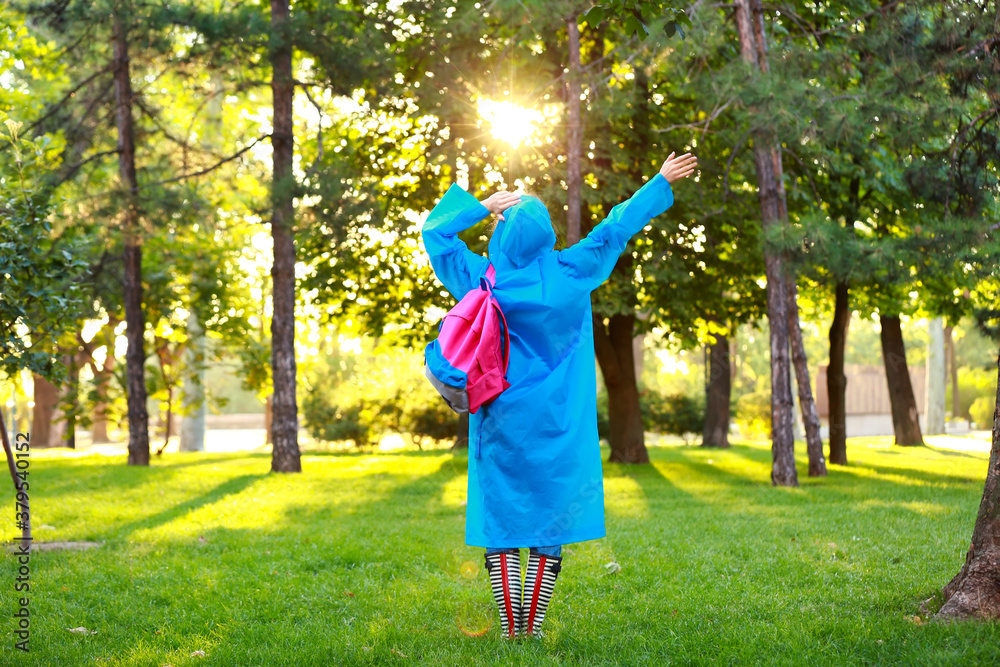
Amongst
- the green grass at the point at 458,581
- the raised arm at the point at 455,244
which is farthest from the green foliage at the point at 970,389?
the raised arm at the point at 455,244

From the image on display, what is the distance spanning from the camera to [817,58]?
10859mm

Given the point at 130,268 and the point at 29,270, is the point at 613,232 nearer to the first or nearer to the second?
the point at 29,270

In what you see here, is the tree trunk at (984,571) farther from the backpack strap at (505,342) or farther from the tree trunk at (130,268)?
the tree trunk at (130,268)

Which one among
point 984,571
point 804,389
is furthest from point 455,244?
point 804,389

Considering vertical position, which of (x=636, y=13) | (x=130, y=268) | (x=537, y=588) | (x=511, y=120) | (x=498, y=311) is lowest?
(x=537, y=588)

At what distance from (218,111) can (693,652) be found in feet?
92.1

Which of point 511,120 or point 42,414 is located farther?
point 42,414

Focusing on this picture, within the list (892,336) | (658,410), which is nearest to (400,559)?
(892,336)

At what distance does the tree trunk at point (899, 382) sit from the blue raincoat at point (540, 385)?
54.6 ft

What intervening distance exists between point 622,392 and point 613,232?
1228 centimetres

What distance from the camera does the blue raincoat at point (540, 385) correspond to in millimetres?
4438

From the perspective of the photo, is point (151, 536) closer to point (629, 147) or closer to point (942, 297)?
point (629, 147)

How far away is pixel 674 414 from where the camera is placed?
2497 cm

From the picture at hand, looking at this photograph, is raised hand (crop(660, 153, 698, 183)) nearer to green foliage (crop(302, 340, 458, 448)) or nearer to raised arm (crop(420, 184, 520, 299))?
raised arm (crop(420, 184, 520, 299))
